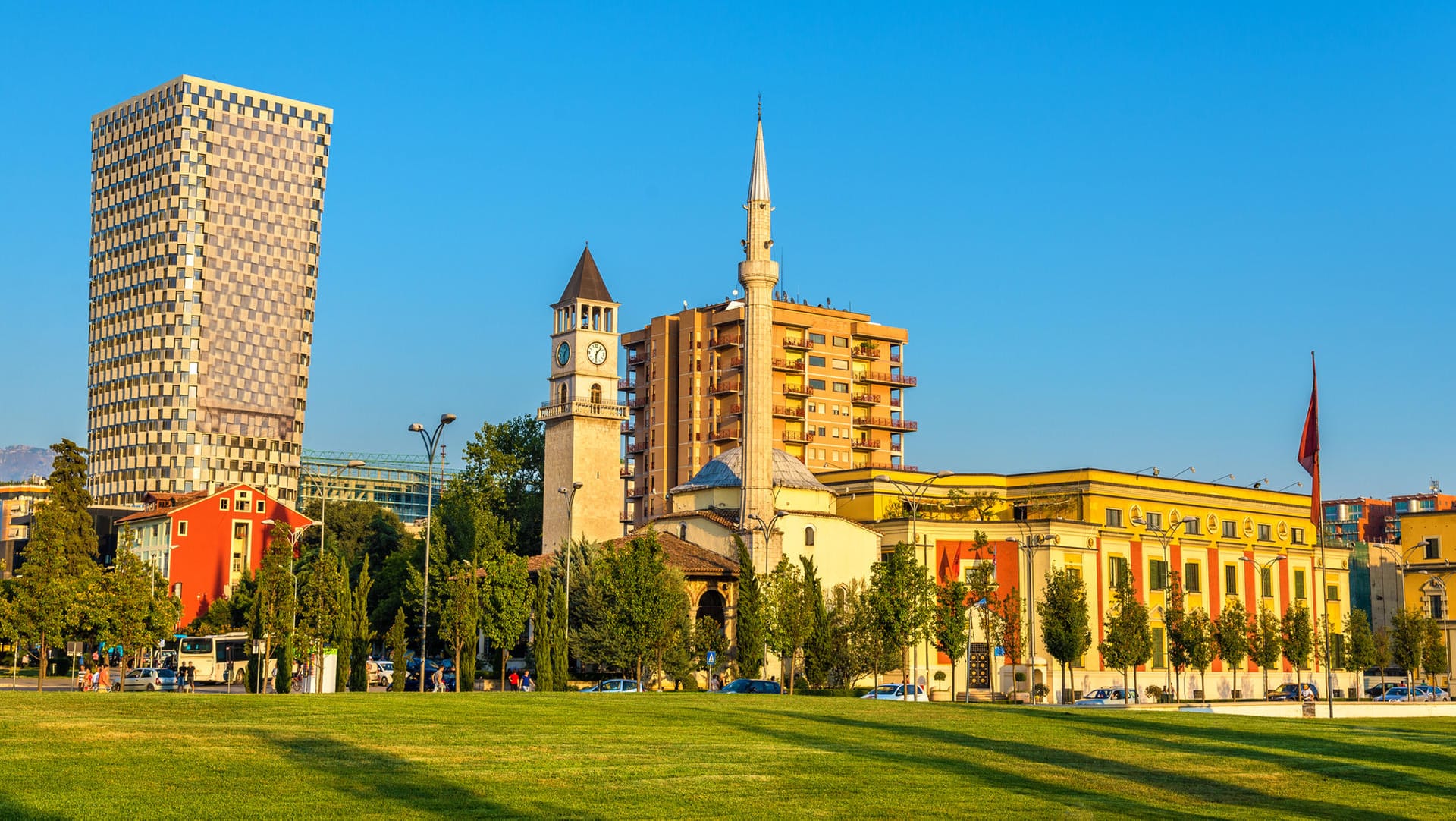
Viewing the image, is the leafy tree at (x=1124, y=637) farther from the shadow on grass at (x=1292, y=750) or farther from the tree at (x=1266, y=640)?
the shadow on grass at (x=1292, y=750)

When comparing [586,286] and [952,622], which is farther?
→ [586,286]

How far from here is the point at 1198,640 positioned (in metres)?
82.5

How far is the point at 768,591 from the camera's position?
6750 cm

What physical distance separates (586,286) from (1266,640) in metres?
49.7

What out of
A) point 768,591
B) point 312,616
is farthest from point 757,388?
point 312,616

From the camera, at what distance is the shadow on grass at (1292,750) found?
3003 centimetres

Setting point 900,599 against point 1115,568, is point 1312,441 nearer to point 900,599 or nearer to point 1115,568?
point 900,599

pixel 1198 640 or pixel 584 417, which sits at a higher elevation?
pixel 584 417

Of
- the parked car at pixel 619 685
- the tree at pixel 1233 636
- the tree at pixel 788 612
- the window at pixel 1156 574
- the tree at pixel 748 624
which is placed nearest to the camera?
the parked car at pixel 619 685

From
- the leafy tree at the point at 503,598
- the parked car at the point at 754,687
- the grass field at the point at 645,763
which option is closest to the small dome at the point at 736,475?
the parked car at the point at 754,687

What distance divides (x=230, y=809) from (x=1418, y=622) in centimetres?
9201

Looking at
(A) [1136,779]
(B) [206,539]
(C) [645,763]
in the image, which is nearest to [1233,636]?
(A) [1136,779]

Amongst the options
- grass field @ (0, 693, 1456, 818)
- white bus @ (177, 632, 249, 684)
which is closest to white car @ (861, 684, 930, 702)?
grass field @ (0, 693, 1456, 818)

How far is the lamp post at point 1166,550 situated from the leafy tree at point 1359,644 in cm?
1213
